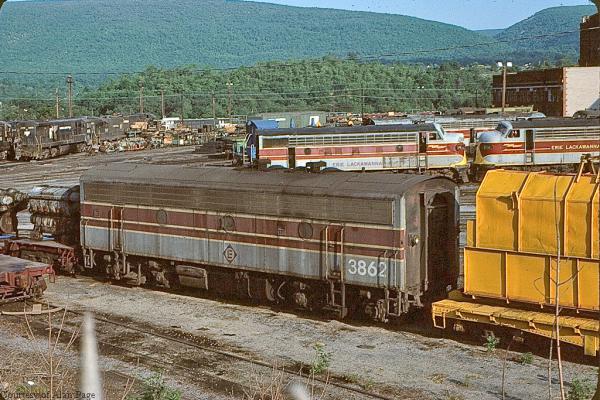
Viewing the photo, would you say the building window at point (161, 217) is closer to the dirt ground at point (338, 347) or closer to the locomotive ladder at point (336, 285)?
the dirt ground at point (338, 347)

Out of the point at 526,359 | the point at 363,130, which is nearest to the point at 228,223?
the point at 526,359

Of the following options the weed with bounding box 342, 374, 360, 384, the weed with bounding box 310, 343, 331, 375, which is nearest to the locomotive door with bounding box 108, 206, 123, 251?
the weed with bounding box 310, 343, 331, 375

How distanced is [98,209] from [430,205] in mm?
10353

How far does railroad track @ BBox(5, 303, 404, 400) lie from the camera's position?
14430 mm

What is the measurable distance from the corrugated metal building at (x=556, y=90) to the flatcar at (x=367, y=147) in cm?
3039

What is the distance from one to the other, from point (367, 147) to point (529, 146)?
8.99 meters

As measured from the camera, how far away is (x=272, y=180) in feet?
65.1

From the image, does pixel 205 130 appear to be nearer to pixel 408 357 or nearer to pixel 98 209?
pixel 98 209

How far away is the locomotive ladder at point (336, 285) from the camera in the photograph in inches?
725

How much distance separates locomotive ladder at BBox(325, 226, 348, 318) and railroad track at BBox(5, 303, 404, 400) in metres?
3.01

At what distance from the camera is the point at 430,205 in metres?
18.3

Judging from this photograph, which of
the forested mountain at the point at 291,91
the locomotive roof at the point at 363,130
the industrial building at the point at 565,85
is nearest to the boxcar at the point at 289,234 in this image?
Answer: the locomotive roof at the point at 363,130

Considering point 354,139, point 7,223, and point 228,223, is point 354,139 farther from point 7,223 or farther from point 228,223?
point 228,223

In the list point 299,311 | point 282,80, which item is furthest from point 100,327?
point 282,80
